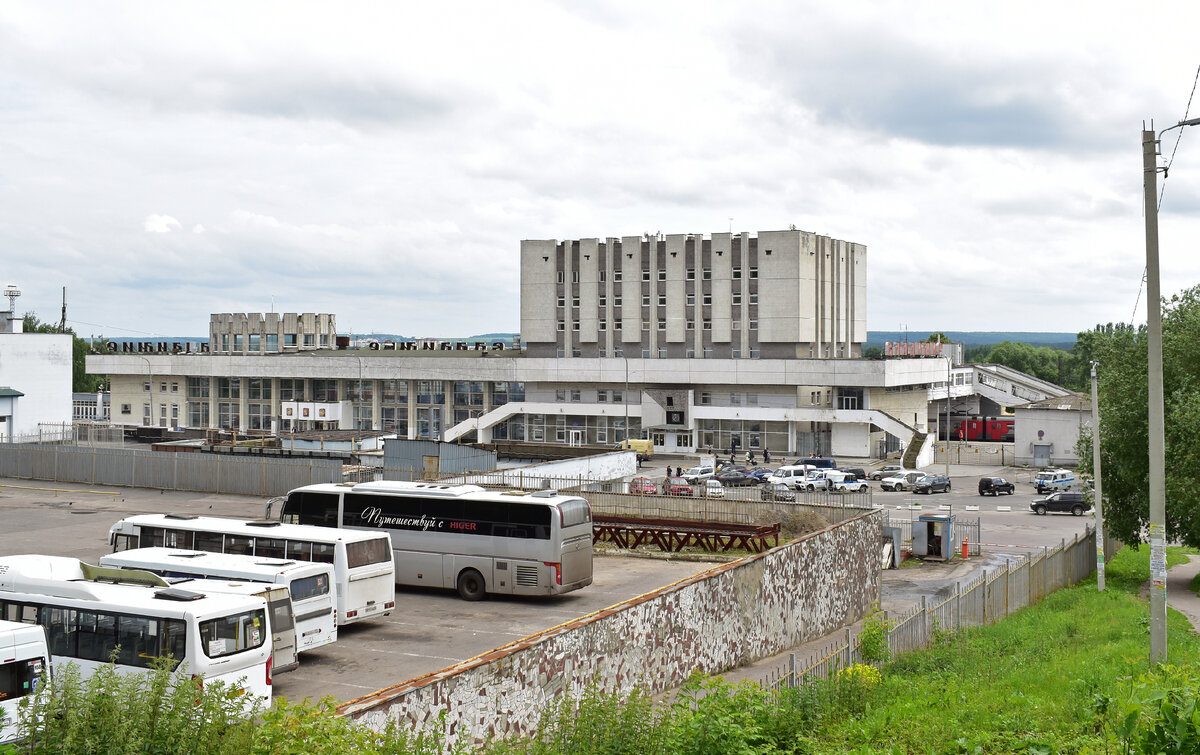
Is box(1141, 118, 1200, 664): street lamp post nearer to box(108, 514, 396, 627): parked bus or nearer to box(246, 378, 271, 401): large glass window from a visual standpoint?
box(108, 514, 396, 627): parked bus

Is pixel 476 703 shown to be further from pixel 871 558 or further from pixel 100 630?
pixel 871 558

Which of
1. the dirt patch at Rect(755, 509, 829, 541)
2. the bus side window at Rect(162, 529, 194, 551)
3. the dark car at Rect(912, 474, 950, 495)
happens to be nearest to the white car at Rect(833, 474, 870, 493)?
the dark car at Rect(912, 474, 950, 495)

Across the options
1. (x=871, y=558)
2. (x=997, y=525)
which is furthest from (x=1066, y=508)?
(x=871, y=558)

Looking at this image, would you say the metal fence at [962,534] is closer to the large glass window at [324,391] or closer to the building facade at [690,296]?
the building facade at [690,296]

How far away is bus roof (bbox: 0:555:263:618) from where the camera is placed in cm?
1669

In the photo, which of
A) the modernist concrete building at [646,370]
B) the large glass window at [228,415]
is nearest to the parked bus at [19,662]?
the modernist concrete building at [646,370]

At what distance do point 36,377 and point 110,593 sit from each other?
199ft

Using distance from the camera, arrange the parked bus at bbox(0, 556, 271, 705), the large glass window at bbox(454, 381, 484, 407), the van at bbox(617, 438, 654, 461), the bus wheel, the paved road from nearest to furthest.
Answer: the parked bus at bbox(0, 556, 271, 705) → the paved road → the bus wheel → the van at bbox(617, 438, 654, 461) → the large glass window at bbox(454, 381, 484, 407)

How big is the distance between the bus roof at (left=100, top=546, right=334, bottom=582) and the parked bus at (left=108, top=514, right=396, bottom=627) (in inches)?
43.5

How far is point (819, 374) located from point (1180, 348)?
2121 inches

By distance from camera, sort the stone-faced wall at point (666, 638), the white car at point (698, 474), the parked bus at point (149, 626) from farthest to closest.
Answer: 1. the white car at point (698, 474)
2. the parked bus at point (149, 626)
3. the stone-faced wall at point (666, 638)

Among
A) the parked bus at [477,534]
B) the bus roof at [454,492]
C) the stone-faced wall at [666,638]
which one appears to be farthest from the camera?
the bus roof at [454,492]

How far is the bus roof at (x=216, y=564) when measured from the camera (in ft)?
66.9

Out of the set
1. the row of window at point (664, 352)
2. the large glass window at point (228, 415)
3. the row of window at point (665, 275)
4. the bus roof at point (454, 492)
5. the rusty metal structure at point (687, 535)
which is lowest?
the rusty metal structure at point (687, 535)
